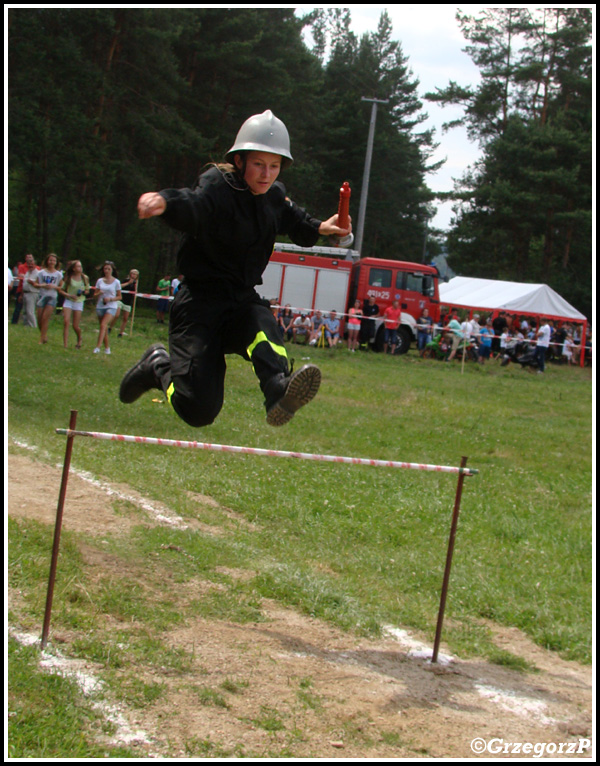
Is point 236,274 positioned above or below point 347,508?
above

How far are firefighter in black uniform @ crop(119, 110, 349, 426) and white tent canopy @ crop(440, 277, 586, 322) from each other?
28.7 metres

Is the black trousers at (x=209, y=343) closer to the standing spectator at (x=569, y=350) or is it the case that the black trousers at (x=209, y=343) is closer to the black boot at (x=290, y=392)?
the black boot at (x=290, y=392)

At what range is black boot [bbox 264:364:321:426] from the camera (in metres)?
4.99

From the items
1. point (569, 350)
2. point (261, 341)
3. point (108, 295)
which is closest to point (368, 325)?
point (569, 350)

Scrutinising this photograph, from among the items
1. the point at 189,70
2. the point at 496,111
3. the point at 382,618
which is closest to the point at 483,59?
the point at 496,111

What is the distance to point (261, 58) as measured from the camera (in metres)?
31.2

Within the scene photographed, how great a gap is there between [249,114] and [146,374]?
28.0 m

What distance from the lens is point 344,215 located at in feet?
17.4

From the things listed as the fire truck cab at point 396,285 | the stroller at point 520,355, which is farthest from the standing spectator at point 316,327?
the stroller at point 520,355

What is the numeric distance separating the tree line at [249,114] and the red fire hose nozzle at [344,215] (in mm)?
24505

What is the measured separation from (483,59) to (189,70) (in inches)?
949

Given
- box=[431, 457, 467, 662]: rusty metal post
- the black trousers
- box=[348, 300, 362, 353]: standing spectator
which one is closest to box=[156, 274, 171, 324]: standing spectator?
box=[348, 300, 362, 353]: standing spectator

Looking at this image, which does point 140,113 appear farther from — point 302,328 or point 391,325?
point 391,325

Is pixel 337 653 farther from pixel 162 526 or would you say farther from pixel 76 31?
pixel 76 31
